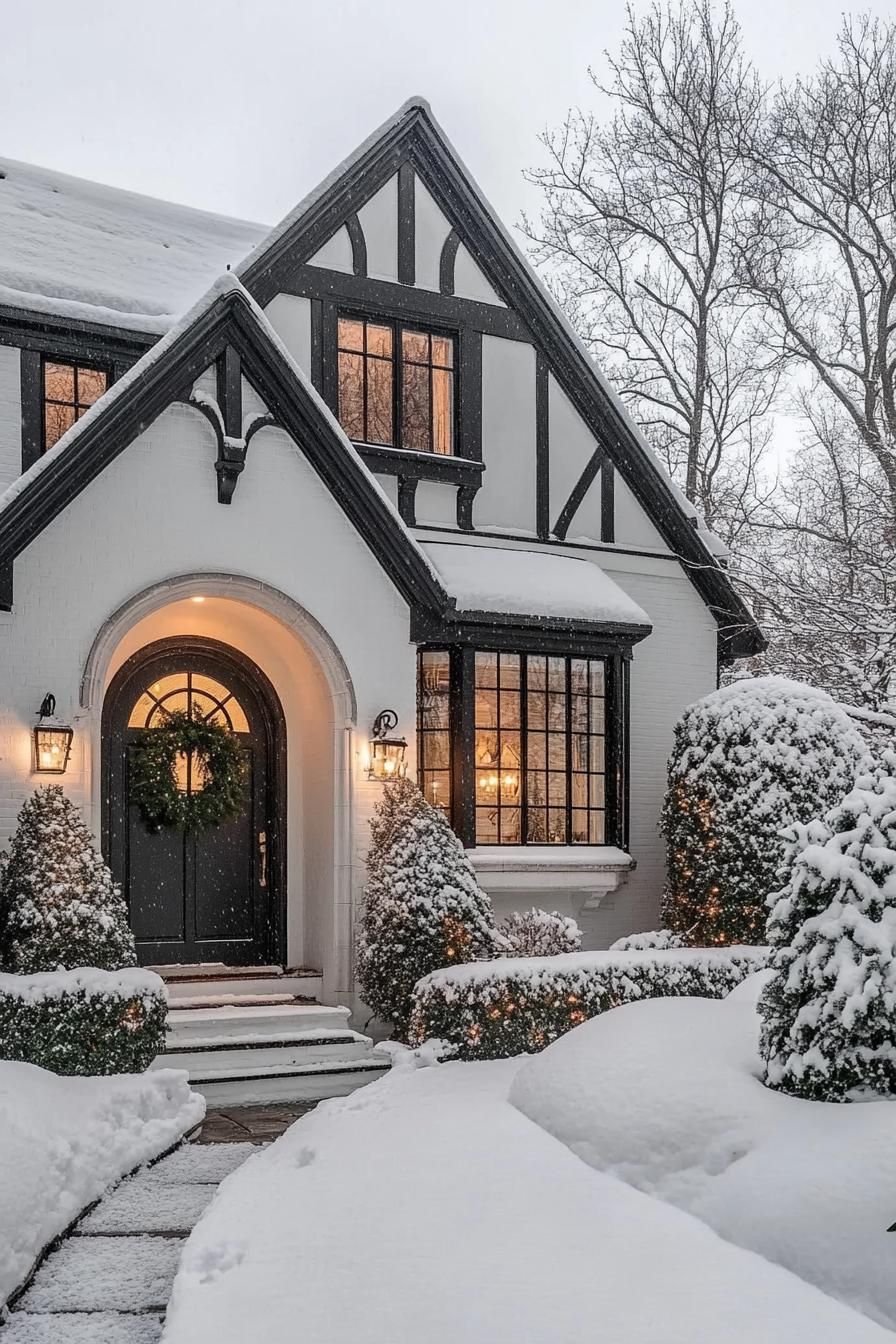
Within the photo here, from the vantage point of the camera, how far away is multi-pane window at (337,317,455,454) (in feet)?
40.7

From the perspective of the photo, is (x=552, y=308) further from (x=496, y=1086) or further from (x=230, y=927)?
(x=496, y=1086)

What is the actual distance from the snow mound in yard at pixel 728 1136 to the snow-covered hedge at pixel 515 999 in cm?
164

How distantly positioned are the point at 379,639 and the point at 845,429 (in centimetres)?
1456

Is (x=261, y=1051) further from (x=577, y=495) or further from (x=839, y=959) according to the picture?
(x=577, y=495)

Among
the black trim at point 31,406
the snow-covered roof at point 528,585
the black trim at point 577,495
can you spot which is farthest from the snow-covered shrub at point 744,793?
the black trim at point 31,406

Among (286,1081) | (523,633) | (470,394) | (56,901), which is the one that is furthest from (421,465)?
(286,1081)

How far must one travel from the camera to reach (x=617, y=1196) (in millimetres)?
5539

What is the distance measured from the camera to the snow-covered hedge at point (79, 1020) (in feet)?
25.7

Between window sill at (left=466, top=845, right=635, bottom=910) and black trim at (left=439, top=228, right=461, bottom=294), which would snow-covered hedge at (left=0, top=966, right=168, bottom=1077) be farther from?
black trim at (left=439, top=228, right=461, bottom=294)

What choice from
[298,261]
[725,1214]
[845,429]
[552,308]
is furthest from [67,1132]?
[845,429]

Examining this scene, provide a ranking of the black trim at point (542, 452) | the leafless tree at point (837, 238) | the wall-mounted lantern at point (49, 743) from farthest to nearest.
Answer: the leafless tree at point (837, 238) → the black trim at point (542, 452) → the wall-mounted lantern at point (49, 743)

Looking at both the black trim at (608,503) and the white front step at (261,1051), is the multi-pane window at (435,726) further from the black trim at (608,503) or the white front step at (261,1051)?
the white front step at (261,1051)

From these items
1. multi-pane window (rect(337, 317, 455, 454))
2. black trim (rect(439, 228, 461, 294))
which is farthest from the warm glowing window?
black trim (rect(439, 228, 461, 294))

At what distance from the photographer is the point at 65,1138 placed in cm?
663
